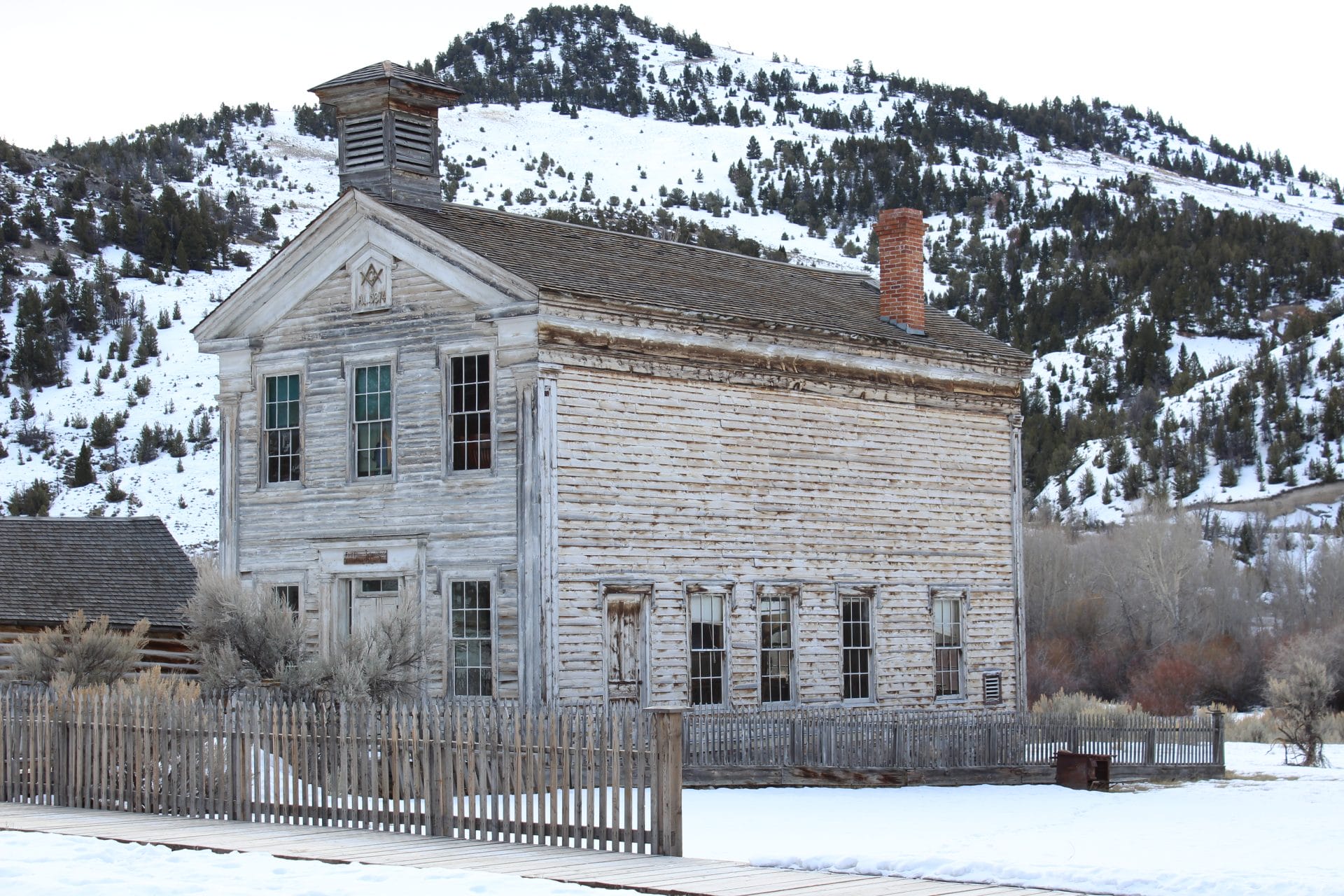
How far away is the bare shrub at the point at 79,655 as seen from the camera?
23.0 metres

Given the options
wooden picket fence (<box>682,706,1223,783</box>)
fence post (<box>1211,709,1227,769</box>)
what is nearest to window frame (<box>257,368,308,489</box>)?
wooden picket fence (<box>682,706,1223,783</box>)

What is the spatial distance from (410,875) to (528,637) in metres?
9.30

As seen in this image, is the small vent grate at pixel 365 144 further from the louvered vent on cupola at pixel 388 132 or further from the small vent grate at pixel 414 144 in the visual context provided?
the small vent grate at pixel 414 144

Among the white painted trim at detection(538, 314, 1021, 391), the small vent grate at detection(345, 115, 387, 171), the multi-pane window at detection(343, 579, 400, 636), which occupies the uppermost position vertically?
the small vent grate at detection(345, 115, 387, 171)

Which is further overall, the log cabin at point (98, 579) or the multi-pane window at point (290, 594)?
the log cabin at point (98, 579)

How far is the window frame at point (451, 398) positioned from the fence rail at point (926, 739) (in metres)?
4.21

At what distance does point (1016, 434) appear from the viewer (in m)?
30.0

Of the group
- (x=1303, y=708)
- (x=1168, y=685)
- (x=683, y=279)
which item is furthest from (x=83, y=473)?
(x=683, y=279)

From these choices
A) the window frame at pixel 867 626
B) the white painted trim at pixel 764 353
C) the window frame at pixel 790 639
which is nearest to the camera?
the white painted trim at pixel 764 353

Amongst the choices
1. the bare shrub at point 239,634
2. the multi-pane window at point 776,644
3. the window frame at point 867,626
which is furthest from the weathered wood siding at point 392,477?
the window frame at point 867,626

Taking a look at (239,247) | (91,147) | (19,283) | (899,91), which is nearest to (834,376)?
(19,283)

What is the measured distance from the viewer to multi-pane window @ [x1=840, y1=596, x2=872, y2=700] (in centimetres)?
2645

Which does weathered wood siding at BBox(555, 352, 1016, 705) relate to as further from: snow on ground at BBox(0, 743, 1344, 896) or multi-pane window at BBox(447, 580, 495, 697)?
snow on ground at BBox(0, 743, 1344, 896)

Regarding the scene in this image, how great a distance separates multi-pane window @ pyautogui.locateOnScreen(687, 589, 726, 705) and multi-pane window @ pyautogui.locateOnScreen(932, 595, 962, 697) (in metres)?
4.68
